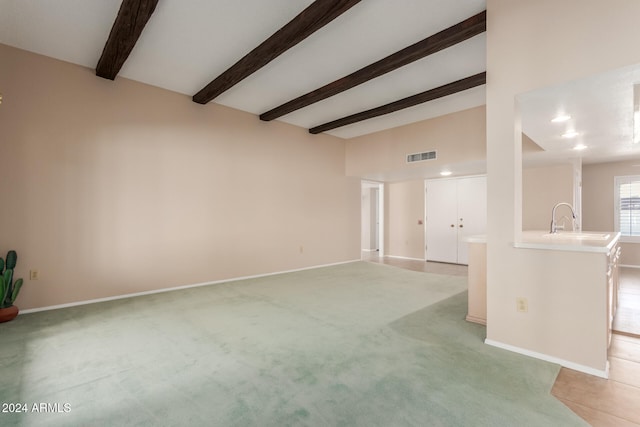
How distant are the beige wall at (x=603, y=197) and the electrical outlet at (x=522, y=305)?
6.36m

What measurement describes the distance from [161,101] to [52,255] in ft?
8.10

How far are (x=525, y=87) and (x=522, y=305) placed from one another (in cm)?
176

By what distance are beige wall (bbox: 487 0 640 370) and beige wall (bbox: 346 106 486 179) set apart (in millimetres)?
2669

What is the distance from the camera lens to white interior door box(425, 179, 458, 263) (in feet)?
23.1

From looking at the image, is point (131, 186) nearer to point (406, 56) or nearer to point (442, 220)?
point (406, 56)

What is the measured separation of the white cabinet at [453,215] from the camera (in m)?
6.68

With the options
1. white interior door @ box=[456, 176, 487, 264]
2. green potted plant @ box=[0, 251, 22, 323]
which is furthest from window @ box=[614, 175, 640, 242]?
green potted plant @ box=[0, 251, 22, 323]

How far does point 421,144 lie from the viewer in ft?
18.3

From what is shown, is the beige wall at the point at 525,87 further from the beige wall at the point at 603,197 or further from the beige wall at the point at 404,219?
the beige wall at the point at 603,197

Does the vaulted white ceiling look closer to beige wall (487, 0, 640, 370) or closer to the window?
beige wall (487, 0, 640, 370)

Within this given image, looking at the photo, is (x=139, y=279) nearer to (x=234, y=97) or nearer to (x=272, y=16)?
(x=234, y=97)

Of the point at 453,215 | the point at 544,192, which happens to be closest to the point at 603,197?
the point at 544,192

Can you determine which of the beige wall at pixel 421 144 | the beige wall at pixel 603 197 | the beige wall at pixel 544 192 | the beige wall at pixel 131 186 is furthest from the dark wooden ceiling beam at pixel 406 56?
the beige wall at pixel 603 197

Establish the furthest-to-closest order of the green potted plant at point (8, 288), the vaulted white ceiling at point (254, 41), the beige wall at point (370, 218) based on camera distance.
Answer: the beige wall at point (370, 218)
the green potted plant at point (8, 288)
the vaulted white ceiling at point (254, 41)
